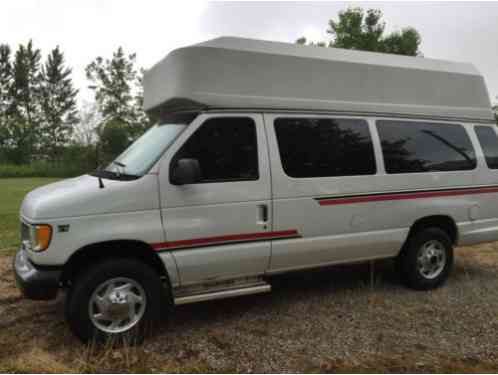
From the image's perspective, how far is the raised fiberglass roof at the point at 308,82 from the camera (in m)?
4.02

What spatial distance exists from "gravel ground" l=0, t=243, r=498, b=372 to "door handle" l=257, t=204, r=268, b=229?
3.43ft

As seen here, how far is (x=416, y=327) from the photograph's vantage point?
418 centimetres

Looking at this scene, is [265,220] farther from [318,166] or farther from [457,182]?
[457,182]

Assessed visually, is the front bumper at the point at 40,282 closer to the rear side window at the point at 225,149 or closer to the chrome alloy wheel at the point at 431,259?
the rear side window at the point at 225,149

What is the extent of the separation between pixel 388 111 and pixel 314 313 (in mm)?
2506

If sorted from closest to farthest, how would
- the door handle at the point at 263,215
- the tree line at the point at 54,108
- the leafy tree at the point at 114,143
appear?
the door handle at the point at 263,215 → the leafy tree at the point at 114,143 → the tree line at the point at 54,108

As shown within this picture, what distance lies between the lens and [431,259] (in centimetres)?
529

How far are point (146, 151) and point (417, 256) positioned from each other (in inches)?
138

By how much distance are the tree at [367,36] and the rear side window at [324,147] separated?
22353mm

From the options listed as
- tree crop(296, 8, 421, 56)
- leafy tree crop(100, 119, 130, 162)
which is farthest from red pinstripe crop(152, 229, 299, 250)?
tree crop(296, 8, 421, 56)

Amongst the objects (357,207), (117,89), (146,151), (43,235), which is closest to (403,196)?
(357,207)

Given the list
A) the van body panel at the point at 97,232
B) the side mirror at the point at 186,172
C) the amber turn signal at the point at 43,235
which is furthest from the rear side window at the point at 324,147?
the amber turn signal at the point at 43,235

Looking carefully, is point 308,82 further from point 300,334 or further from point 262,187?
point 300,334

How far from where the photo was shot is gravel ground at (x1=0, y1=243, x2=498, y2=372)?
347cm
